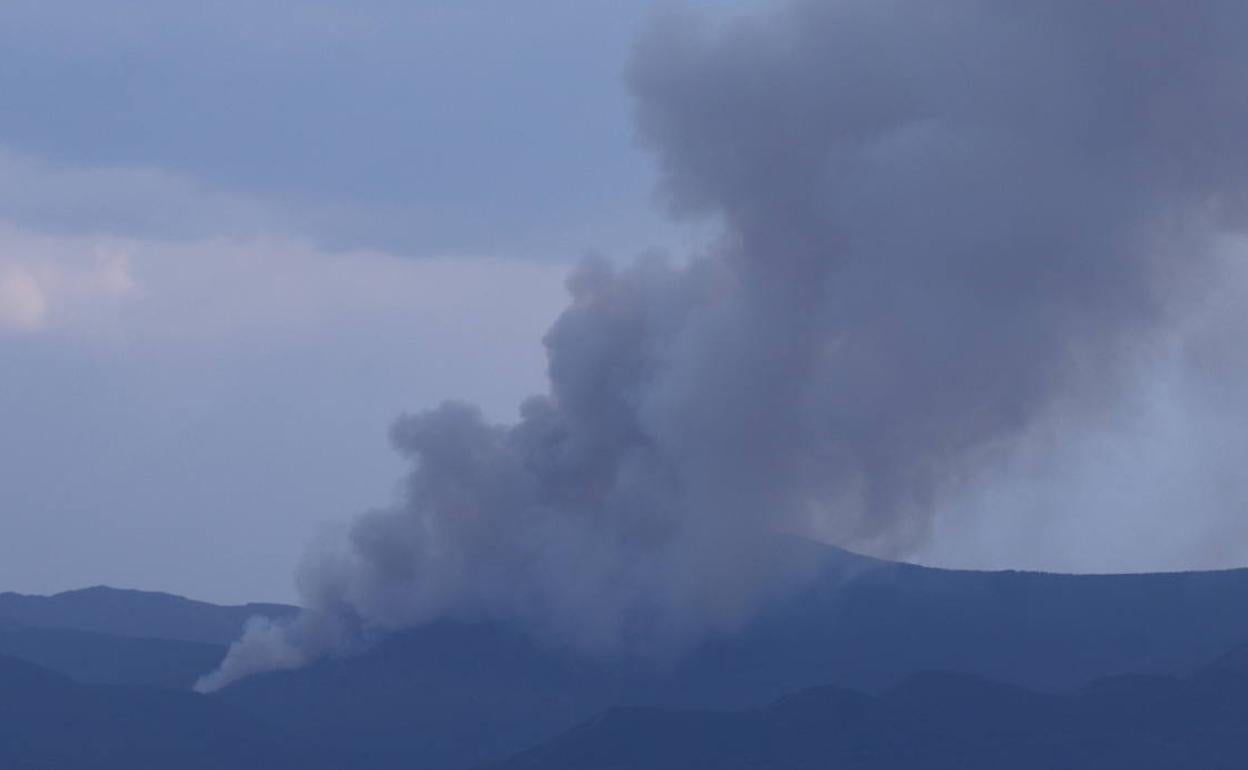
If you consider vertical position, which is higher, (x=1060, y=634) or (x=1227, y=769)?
(x=1060, y=634)

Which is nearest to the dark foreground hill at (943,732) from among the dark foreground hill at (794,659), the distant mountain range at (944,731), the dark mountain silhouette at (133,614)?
the distant mountain range at (944,731)

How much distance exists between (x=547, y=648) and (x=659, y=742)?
2018 cm

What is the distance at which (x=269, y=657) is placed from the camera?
288 ft

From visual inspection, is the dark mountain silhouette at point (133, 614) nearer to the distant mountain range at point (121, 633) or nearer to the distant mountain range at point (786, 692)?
the distant mountain range at point (121, 633)

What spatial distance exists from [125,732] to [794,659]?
1035 inches

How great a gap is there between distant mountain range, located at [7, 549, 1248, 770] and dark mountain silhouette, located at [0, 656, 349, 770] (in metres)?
0.12

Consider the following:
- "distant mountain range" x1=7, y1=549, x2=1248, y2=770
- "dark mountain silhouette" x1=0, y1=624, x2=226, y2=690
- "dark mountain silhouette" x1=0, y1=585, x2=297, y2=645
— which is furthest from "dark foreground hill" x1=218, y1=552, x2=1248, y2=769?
"dark mountain silhouette" x1=0, y1=585, x2=297, y2=645

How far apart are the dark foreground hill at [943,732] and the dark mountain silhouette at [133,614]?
159 feet

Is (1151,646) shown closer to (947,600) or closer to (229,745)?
(947,600)

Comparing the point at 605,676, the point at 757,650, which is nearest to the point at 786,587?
the point at 757,650

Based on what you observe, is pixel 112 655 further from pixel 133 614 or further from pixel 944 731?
pixel 944 731

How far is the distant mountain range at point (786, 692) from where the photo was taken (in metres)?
62.4

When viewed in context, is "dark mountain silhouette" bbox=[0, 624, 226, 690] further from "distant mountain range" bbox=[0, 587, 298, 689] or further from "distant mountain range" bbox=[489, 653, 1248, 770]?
"distant mountain range" bbox=[489, 653, 1248, 770]

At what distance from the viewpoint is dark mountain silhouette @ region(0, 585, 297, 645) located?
109500mm
